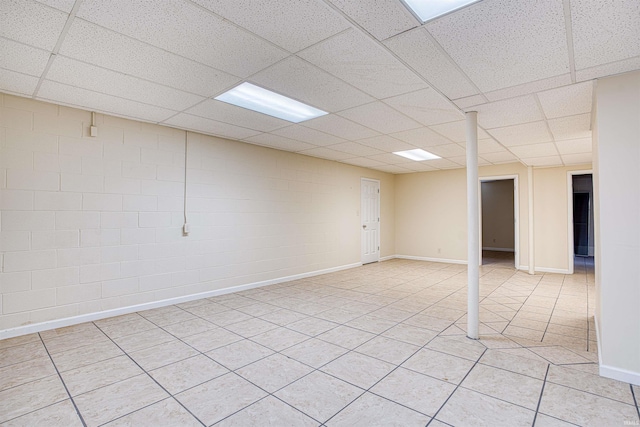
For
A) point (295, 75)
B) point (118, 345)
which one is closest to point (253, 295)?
point (118, 345)

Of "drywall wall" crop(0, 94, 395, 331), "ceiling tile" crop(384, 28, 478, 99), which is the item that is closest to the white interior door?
"drywall wall" crop(0, 94, 395, 331)

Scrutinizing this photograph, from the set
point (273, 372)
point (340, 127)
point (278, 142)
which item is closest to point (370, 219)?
point (278, 142)

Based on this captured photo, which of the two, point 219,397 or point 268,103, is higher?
point 268,103

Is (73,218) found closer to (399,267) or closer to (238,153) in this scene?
(238,153)

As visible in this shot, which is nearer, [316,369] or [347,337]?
[316,369]

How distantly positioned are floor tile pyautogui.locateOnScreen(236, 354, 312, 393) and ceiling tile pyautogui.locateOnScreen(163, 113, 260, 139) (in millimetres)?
2881

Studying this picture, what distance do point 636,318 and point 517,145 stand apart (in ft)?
10.6

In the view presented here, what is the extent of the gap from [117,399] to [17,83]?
113 inches

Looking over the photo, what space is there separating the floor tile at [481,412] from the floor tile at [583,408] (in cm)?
18

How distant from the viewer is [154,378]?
2.33m

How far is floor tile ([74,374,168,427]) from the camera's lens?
1900 millimetres

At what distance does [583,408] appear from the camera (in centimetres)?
197

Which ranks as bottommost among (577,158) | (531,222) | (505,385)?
(505,385)

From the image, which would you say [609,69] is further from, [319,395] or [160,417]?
[160,417]
